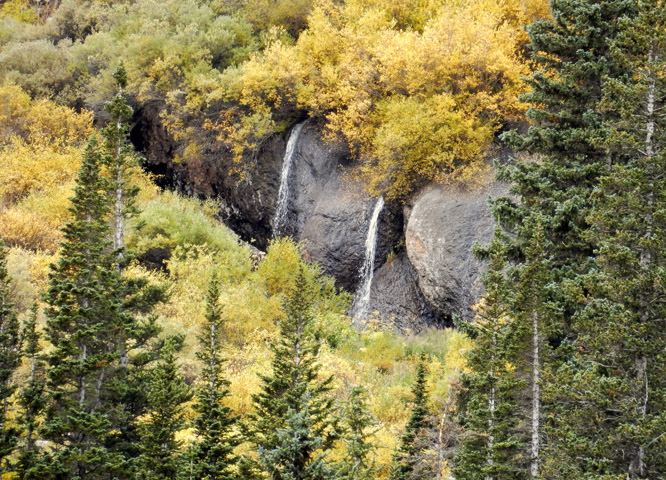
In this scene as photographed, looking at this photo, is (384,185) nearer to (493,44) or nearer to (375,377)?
(493,44)

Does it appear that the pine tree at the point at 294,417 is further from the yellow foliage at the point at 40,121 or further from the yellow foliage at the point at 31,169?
the yellow foliage at the point at 40,121

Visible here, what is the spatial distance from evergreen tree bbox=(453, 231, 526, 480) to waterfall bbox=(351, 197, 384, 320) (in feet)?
59.2

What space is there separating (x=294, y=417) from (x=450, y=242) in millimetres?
18737

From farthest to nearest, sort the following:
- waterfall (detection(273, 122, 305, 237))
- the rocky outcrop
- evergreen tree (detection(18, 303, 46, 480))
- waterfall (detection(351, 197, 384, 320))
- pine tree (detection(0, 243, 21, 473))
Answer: waterfall (detection(273, 122, 305, 237)), waterfall (detection(351, 197, 384, 320)), the rocky outcrop, pine tree (detection(0, 243, 21, 473)), evergreen tree (detection(18, 303, 46, 480))

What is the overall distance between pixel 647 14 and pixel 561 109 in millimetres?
Answer: 4349

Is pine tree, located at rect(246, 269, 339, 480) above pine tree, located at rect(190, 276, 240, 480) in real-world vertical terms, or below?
above

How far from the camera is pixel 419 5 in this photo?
3791 centimetres

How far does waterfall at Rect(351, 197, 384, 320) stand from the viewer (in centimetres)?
3366

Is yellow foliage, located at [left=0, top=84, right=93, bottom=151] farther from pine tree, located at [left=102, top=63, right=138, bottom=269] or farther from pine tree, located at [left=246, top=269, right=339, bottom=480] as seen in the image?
pine tree, located at [left=246, top=269, right=339, bottom=480]

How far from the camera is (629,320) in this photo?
12500mm

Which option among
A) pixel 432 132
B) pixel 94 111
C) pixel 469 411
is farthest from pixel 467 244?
pixel 94 111

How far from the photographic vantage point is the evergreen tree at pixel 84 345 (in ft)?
50.7

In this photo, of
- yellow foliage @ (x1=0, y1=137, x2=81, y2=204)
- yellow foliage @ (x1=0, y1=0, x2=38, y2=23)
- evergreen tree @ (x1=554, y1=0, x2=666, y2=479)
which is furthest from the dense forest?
yellow foliage @ (x1=0, y1=0, x2=38, y2=23)

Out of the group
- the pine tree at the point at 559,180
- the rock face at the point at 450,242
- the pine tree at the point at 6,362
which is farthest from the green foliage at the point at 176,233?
the pine tree at the point at 559,180
